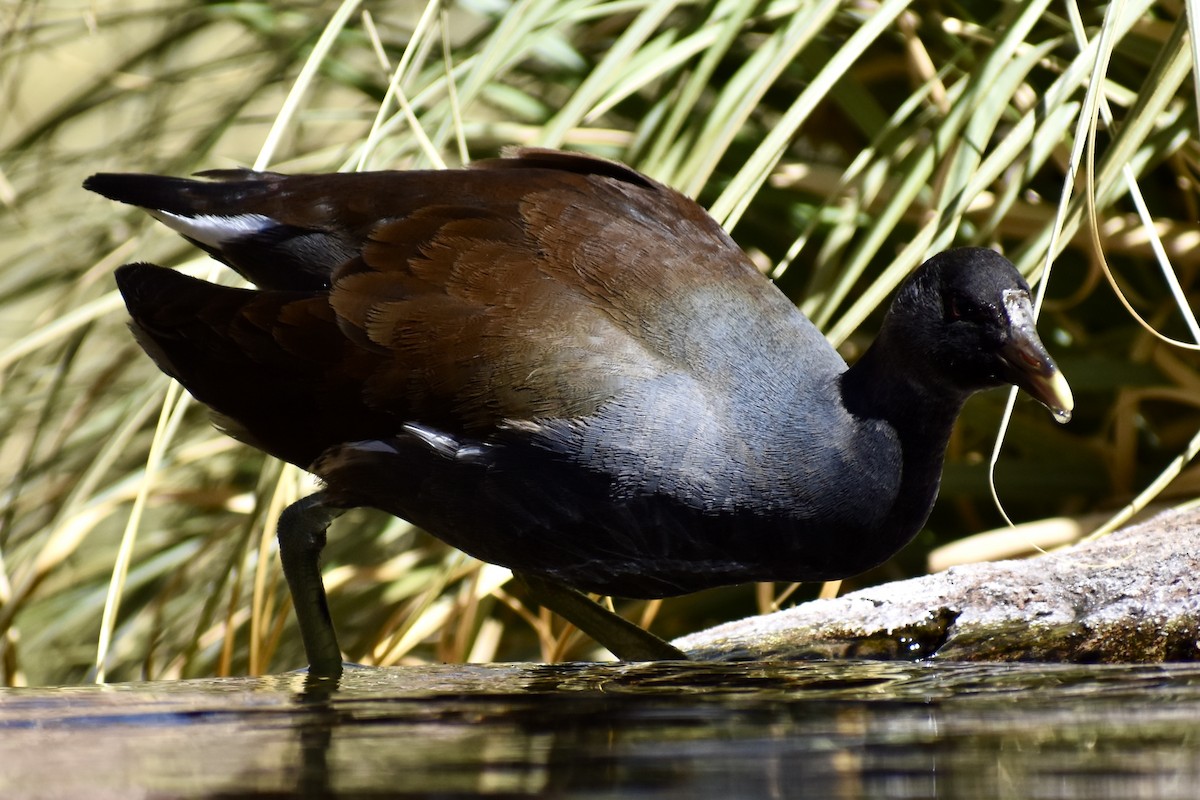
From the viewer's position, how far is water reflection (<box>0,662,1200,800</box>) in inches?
46.0

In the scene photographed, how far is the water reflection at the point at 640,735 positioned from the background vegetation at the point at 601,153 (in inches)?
21.8

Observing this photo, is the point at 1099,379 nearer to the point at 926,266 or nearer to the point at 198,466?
the point at 926,266

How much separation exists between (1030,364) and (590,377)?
0.58 meters

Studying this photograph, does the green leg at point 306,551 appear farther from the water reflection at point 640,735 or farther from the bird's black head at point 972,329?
the bird's black head at point 972,329

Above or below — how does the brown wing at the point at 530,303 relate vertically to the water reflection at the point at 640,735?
above

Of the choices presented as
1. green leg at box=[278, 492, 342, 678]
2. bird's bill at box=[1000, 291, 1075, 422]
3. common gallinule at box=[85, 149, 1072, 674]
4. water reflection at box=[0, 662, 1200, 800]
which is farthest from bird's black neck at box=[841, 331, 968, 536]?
green leg at box=[278, 492, 342, 678]

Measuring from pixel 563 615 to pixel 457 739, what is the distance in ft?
3.76

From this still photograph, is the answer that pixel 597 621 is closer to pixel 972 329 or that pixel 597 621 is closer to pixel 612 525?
pixel 612 525

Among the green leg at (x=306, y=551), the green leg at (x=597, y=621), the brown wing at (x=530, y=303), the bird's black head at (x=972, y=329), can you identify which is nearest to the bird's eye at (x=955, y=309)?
the bird's black head at (x=972, y=329)

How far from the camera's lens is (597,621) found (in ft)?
8.15

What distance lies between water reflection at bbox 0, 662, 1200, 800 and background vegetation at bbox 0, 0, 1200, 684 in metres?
0.55

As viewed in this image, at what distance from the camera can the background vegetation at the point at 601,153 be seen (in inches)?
92.7

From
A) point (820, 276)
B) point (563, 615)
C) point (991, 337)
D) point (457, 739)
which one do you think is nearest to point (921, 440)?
point (991, 337)

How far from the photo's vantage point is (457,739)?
1.40 metres
